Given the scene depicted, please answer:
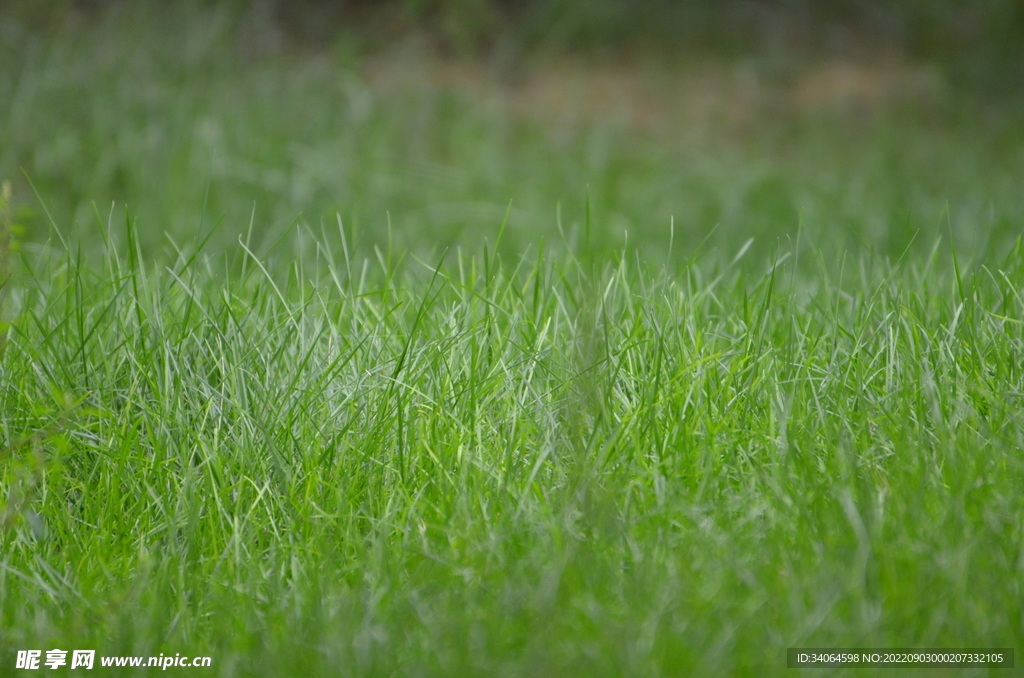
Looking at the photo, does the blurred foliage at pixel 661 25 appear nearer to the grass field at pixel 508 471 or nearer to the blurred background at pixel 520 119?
the blurred background at pixel 520 119

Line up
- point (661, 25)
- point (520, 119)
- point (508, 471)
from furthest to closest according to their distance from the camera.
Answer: point (661, 25)
point (520, 119)
point (508, 471)

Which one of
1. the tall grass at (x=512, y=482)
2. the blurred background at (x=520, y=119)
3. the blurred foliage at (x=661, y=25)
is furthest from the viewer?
the blurred foliage at (x=661, y=25)

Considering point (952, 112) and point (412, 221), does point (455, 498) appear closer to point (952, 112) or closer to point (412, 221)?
point (412, 221)

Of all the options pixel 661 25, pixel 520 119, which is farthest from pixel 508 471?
pixel 661 25

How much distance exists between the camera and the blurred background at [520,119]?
4.43 meters

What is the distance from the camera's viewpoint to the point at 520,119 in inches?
246

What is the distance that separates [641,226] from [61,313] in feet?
10.4

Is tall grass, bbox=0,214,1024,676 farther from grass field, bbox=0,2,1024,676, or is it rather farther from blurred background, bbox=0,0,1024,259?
blurred background, bbox=0,0,1024,259

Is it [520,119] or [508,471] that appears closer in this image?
[508,471]

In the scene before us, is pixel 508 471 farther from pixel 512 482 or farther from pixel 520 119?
pixel 520 119

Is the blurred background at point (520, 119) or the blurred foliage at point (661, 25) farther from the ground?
the blurred foliage at point (661, 25)

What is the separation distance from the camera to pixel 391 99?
230 inches

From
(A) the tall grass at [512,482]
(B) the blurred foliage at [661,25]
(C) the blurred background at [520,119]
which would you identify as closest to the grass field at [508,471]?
(A) the tall grass at [512,482]

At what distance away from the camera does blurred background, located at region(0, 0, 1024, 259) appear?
443 centimetres
